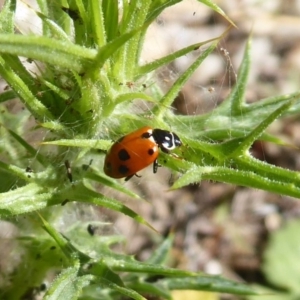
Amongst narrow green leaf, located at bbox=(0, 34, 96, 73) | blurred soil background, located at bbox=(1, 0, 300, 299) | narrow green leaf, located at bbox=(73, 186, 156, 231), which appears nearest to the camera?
narrow green leaf, located at bbox=(0, 34, 96, 73)

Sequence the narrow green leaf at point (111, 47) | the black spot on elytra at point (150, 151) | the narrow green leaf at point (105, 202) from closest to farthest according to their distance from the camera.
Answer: the narrow green leaf at point (111, 47)
the narrow green leaf at point (105, 202)
the black spot on elytra at point (150, 151)

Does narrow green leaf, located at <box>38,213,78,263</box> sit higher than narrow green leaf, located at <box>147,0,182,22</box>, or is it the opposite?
narrow green leaf, located at <box>147,0,182,22</box>

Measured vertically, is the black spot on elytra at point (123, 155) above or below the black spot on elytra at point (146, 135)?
below

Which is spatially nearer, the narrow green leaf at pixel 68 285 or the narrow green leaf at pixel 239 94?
the narrow green leaf at pixel 68 285

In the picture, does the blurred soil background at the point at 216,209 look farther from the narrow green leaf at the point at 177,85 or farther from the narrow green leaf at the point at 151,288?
the narrow green leaf at the point at 177,85

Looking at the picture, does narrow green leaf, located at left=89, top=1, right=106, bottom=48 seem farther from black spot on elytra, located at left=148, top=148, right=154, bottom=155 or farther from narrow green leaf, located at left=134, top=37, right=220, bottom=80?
black spot on elytra, located at left=148, top=148, right=154, bottom=155

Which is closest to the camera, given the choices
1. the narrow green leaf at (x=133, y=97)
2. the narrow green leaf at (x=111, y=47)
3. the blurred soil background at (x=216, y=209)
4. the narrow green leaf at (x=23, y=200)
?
the narrow green leaf at (x=111, y=47)

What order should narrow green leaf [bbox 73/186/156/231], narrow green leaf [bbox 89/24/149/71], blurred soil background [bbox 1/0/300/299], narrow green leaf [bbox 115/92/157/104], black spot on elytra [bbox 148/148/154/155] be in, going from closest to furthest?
narrow green leaf [bbox 89/24/149/71] < narrow green leaf [bbox 115/92/157/104] < narrow green leaf [bbox 73/186/156/231] < black spot on elytra [bbox 148/148/154/155] < blurred soil background [bbox 1/0/300/299]

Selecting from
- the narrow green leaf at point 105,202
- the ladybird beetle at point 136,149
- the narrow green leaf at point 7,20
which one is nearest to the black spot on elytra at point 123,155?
the ladybird beetle at point 136,149

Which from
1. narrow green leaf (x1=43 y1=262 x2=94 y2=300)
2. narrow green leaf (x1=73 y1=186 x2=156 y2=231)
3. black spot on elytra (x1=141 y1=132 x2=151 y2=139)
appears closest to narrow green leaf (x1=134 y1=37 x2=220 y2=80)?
black spot on elytra (x1=141 y1=132 x2=151 y2=139)

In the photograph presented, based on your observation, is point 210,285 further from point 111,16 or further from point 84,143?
point 111,16
